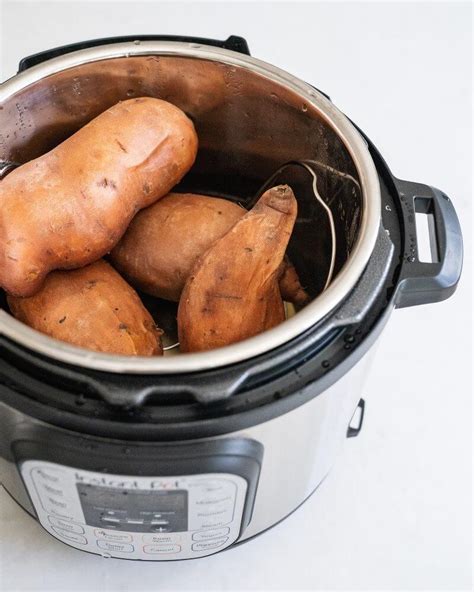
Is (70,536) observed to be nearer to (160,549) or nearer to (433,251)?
(160,549)

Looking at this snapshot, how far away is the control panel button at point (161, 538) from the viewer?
695 millimetres

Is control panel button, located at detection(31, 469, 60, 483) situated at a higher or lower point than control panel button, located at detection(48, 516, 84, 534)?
higher

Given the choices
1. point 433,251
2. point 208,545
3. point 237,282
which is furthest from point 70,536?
point 433,251

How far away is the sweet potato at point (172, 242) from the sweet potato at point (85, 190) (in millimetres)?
38

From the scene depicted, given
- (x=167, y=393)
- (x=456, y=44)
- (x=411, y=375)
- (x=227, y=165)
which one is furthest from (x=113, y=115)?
(x=456, y=44)

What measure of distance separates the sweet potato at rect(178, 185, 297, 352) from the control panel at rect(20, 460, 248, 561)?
16cm

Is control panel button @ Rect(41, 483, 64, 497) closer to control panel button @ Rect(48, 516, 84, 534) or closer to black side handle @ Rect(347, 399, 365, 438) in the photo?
control panel button @ Rect(48, 516, 84, 534)

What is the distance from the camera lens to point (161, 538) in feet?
2.31

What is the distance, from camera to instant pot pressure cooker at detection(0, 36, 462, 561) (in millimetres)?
566

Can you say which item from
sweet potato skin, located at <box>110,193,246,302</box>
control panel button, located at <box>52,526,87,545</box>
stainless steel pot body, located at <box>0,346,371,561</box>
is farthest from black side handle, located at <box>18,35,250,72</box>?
control panel button, located at <box>52,526,87,545</box>

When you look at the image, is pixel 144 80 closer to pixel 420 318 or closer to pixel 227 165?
pixel 227 165

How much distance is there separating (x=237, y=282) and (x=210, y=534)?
25 centimetres

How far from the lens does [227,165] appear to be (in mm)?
920

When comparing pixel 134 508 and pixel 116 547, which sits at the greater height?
pixel 134 508
